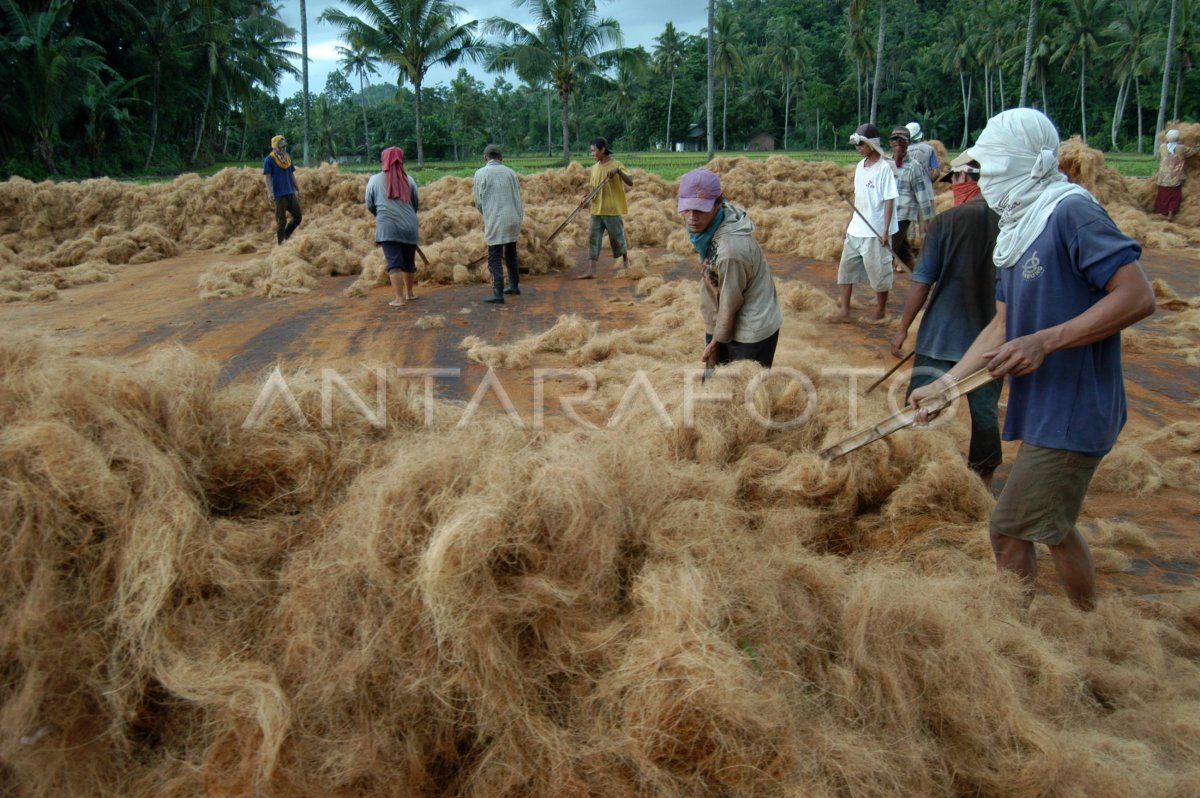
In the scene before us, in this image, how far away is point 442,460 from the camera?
2.24m

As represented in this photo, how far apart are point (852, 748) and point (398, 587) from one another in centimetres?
117

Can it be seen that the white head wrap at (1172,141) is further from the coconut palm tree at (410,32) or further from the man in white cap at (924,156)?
the coconut palm tree at (410,32)

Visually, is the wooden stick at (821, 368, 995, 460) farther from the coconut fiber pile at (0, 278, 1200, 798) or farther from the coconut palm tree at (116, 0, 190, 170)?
the coconut palm tree at (116, 0, 190, 170)

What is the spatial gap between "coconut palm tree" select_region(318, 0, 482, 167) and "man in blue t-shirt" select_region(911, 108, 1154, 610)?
2756 cm

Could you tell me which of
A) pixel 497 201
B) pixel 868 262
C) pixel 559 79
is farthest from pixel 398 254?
pixel 559 79

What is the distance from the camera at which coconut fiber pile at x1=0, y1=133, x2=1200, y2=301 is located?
9.73 m

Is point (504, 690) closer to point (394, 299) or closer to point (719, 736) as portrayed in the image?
point (719, 736)

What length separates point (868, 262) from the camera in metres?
6.50

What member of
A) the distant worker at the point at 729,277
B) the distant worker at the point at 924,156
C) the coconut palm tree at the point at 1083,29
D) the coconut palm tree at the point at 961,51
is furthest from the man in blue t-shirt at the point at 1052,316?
the coconut palm tree at the point at 961,51

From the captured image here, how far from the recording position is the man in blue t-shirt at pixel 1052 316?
2.09 m

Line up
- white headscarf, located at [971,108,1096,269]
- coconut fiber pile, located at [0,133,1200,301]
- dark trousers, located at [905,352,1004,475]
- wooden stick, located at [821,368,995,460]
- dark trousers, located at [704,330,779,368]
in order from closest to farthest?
1. white headscarf, located at [971,108,1096,269]
2. wooden stick, located at [821,368,995,460]
3. dark trousers, located at [905,352,1004,475]
4. dark trousers, located at [704,330,779,368]
5. coconut fiber pile, located at [0,133,1200,301]

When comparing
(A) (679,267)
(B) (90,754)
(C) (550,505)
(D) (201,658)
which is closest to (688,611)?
(C) (550,505)

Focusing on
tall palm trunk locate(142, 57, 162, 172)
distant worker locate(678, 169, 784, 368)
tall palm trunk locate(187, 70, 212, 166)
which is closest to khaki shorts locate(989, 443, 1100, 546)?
distant worker locate(678, 169, 784, 368)

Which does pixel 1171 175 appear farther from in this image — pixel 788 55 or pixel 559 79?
pixel 788 55
